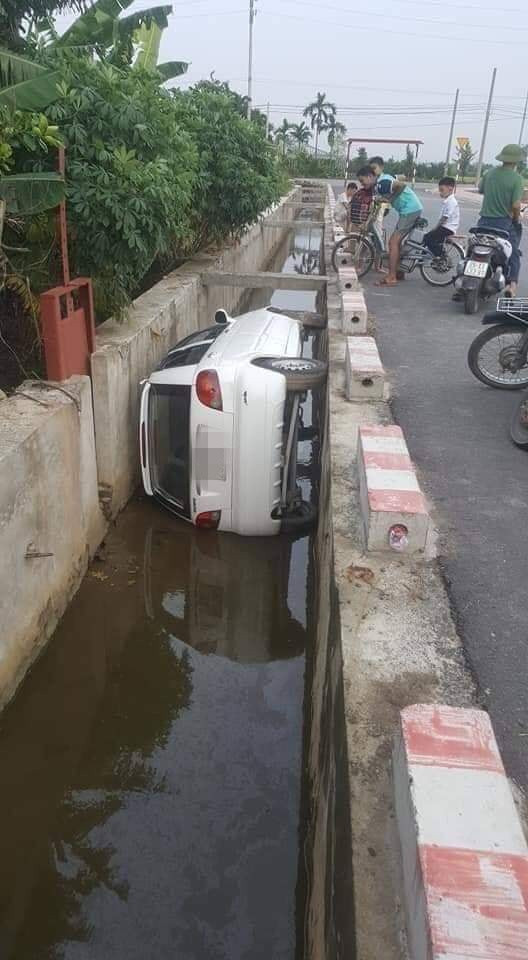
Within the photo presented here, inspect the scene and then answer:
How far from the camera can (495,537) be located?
13.6 feet

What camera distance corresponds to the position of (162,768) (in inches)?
162

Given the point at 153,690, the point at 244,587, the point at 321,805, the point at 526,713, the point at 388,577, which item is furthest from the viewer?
the point at 244,587

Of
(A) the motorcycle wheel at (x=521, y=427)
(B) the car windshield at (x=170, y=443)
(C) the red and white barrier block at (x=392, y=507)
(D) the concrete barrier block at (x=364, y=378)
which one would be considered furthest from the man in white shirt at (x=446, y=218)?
(C) the red and white barrier block at (x=392, y=507)

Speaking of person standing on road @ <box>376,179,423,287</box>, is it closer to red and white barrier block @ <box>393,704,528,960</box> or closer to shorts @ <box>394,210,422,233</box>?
shorts @ <box>394,210,422,233</box>

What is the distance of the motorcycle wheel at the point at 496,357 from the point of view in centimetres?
621

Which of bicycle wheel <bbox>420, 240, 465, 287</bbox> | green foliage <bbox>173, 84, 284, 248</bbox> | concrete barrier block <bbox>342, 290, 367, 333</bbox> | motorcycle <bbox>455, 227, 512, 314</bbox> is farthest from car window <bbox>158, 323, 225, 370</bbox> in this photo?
bicycle wheel <bbox>420, 240, 465, 287</bbox>

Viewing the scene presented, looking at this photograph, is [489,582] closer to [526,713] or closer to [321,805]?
[526,713]

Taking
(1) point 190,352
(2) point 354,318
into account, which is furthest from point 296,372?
(2) point 354,318

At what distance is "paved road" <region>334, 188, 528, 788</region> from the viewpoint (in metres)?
3.03

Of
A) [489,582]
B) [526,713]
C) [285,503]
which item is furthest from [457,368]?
[526,713]

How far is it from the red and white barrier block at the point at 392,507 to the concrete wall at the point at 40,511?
79.2 inches

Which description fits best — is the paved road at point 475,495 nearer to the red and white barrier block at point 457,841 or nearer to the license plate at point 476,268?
the red and white barrier block at point 457,841

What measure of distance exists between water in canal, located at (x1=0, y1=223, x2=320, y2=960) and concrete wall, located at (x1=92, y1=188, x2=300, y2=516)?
0.79 m

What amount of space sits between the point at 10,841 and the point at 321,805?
163 cm
